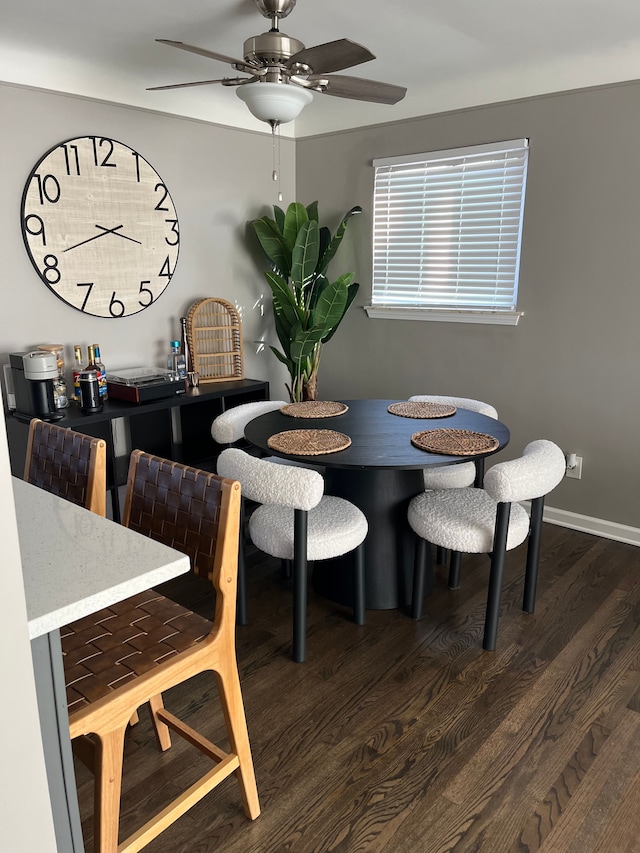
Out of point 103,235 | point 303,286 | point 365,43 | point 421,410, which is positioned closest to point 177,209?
point 103,235

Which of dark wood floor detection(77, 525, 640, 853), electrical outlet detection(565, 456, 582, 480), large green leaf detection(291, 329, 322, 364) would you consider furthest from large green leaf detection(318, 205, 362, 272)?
dark wood floor detection(77, 525, 640, 853)

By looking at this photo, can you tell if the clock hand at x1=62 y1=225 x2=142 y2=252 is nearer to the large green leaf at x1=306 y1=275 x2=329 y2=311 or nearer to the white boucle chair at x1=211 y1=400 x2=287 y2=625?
the large green leaf at x1=306 y1=275 x2=329 y2=311

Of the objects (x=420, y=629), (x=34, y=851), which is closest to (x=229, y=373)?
(x=420, y=629)

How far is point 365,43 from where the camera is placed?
9.29 feet

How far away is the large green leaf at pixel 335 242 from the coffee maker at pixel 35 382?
1733 mm

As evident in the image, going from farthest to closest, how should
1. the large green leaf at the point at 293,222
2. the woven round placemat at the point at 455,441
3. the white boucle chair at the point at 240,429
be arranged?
1. the large green leaf at the point at 293,222
2. the white boucle chair at the point at 240,429
3. the woven round placemat at the point at 455,441

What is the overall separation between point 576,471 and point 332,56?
2.38 meters

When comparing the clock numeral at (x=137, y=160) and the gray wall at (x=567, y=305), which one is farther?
the clock numeral at (x=137, y=160)

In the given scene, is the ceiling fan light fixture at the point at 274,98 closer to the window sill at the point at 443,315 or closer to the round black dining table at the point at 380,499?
the round black dining table at the point at 380,499

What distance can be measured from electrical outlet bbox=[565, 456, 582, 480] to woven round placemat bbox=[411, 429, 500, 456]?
108 centimetres

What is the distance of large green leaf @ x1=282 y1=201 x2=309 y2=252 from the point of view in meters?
3.81

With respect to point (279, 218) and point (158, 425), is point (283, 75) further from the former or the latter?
point (158, 425)

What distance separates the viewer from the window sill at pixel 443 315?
3.47 meters

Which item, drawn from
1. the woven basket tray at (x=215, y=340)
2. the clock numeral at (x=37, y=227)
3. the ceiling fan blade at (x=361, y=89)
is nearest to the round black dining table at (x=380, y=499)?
the woven basket tray at (x=215, y=340)
